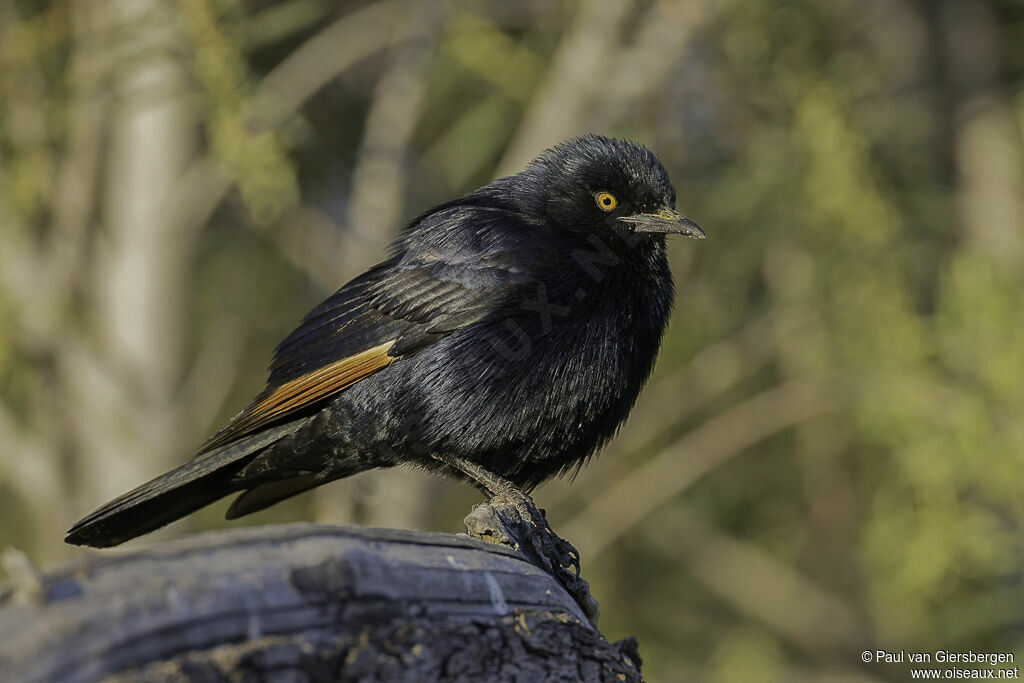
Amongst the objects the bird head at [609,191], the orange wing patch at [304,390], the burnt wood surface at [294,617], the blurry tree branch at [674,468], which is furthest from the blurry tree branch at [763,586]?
the burnt wood surface at [294,617]

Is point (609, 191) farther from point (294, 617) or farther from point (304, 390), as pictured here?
point (294, 617)

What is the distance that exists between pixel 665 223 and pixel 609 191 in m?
0.29

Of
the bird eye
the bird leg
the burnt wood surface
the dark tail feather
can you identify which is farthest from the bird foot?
the bird eye

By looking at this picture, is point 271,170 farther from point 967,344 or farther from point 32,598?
point 967,344

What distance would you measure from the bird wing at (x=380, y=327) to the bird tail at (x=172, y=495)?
0.19 feet

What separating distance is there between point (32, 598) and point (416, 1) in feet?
19.7

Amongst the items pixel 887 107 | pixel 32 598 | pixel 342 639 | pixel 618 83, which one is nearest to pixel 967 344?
pixel 887 107

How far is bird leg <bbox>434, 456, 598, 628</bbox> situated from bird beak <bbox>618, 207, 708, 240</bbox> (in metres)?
1.18

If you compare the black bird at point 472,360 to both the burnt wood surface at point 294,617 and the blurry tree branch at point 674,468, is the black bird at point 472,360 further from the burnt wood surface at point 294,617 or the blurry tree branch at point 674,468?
the blurry tree branch at point 674,468

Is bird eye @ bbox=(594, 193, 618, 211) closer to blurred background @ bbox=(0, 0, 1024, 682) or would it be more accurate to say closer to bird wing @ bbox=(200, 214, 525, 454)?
bird wing @ bbox=(200, 214, 525, 454)

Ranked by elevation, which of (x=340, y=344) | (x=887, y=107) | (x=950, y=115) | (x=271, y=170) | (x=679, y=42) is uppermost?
(x=950, y=115)

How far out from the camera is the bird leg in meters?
2.90

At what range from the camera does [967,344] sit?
596cm

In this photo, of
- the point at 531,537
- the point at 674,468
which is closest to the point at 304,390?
the point at 531,537
